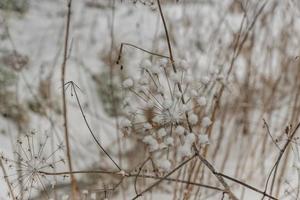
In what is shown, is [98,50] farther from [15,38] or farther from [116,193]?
[116,193]

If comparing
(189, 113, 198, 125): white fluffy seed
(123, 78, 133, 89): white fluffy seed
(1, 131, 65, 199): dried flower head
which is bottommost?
(1, 131, 65, 199): dried flower head

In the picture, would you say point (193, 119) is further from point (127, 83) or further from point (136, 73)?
point (136, 73)

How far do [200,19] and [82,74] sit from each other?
0.93 meters

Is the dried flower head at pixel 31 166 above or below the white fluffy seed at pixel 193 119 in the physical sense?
below

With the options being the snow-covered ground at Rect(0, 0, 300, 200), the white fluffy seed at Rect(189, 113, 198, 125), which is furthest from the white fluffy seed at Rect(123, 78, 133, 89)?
the snow-covered ground at Rect(0, 0, 300, 200)

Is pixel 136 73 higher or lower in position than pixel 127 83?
lower

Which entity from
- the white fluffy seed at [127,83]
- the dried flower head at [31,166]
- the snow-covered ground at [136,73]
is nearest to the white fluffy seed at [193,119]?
the white fluffy seed at [127,83]

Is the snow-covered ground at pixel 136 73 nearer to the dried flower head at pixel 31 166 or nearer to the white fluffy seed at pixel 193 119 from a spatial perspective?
the dried flower head at pixel 31 166

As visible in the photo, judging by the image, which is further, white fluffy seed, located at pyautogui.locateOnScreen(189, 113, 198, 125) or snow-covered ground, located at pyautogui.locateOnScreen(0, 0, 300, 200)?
snow-covered ground, located at pyautogui.locateOnScreen(0, 0, 300, 200)

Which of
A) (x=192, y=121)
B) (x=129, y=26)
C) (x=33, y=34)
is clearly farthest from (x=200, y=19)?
(x=192, y=121)

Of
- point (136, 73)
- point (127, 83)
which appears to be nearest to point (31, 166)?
point (127, 83)

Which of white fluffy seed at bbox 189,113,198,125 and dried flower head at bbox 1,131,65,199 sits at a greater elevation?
white fluffy seed at bbox 189,113,198,125

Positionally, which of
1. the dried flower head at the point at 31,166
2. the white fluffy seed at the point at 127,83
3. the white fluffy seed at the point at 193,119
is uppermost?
the white fluffy seed at the point at 127,83

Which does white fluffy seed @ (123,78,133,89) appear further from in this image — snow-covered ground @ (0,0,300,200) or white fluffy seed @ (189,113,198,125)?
snow-covered ground @ (0,0,300,200)
